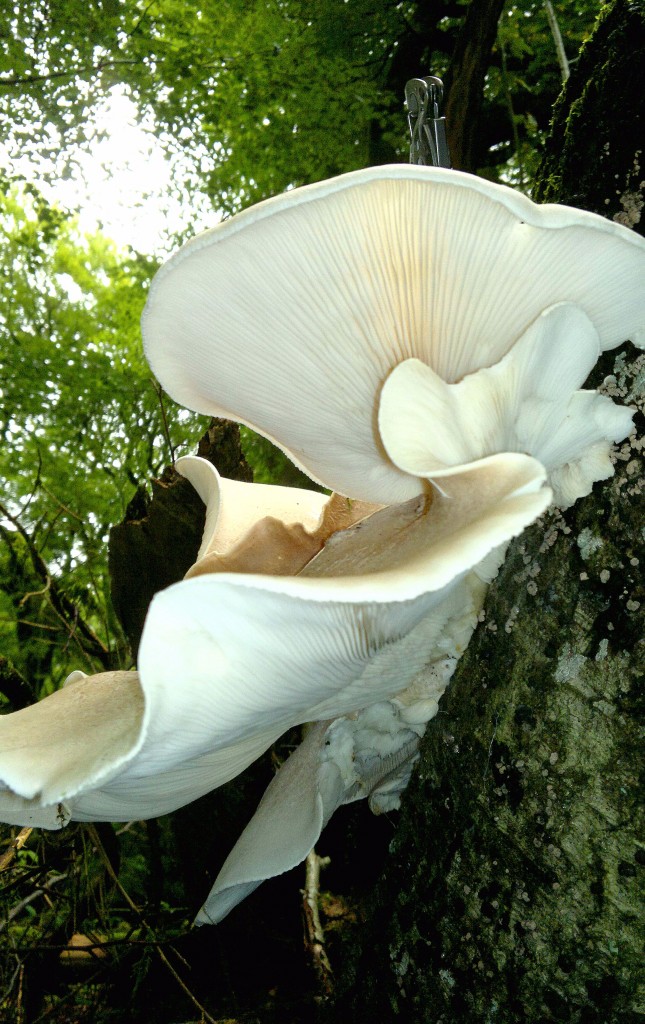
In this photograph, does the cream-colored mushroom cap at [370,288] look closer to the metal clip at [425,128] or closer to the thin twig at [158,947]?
the metal clip at [425,128]

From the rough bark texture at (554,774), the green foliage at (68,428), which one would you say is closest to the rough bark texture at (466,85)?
the rough bark texture at (554,774)

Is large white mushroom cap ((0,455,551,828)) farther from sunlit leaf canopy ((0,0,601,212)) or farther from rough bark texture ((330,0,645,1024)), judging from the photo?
sunlit leaf canopy ((0,0,601,212))

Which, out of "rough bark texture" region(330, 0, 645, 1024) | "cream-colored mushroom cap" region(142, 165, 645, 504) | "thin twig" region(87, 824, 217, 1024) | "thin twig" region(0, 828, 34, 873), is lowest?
"thin twig" region(87, 824, 217, 1024)

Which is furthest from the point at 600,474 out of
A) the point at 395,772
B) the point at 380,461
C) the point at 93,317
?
the point at 93,317

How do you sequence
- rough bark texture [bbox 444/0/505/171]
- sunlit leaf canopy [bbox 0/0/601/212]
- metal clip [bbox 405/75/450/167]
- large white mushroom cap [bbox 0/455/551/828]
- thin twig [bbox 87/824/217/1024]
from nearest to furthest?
large white mushroom cap [bbox 0/455/551/828] < metal clip [bbox 405/75/450/167] < thin twig [bbox 87/824/217/1024] < rough bark texture [bbox 444/0/505/171] < sunlit leaf canopy [bbox 0/0/601/212]

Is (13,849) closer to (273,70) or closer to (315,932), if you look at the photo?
(315,932)

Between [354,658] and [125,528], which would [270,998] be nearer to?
[125,528]

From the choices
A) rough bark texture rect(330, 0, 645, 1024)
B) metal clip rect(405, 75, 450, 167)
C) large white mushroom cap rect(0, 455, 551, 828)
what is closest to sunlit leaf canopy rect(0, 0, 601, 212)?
metal clip rect(405, 75, 450, 167)
